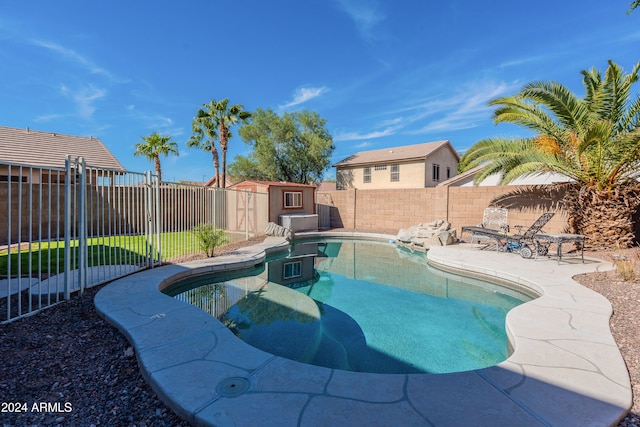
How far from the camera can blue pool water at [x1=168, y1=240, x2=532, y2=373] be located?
353 cm

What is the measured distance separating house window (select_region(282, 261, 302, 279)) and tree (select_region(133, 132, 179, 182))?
45.0ft

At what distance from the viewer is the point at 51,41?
8.55 m

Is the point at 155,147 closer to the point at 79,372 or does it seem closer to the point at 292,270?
the point at 292,270

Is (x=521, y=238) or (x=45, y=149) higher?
(x=45, y=149)

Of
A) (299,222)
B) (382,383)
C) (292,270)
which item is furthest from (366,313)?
(299,222)

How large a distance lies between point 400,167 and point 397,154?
4.08 feet

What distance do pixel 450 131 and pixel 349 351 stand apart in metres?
20.8

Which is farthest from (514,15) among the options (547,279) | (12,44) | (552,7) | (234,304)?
(12,44)

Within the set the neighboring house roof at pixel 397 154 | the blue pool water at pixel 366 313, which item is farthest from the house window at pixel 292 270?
the neighboring house roof at pixel 397 154

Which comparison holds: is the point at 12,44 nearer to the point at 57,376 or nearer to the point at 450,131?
the point at 57,376

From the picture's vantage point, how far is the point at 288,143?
74.5 feet

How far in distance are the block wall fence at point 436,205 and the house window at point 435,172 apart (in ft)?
21.5

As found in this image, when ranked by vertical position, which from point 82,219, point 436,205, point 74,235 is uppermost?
point 436,205

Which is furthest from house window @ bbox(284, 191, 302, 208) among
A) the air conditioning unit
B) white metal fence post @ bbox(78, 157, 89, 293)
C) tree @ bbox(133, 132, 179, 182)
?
white metal fence post @ bbox(78, 157, 89, 293)
